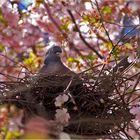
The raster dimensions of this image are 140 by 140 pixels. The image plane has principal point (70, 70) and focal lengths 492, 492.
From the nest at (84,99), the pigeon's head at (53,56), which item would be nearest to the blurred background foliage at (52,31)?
the pigeon's head at (53,56)

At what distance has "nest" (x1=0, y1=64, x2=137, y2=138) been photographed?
2297mm

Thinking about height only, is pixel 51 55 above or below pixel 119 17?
below

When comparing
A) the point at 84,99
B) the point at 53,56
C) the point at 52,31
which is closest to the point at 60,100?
the point at 84,99

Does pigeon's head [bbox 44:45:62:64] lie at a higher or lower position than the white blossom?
higher

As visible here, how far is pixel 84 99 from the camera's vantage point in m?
2.33

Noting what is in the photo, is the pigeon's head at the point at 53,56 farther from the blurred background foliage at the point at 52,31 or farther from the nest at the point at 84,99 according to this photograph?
the blurred background foliage at the point at 52,31

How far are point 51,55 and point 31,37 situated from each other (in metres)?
2.26

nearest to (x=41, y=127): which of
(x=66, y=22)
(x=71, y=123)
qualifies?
(x=71, y=123)

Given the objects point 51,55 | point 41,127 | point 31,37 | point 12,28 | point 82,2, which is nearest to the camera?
point 41,127

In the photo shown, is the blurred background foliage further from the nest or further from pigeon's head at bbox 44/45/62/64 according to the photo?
the nest

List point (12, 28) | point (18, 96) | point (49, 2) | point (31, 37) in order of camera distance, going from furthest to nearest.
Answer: point (31, 37) → point (49, 2) → point (12, 28) → point (18, 96)

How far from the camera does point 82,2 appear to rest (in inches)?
156

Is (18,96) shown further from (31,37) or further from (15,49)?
(31,37)

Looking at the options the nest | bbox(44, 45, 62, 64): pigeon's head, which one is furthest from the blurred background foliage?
the nest
